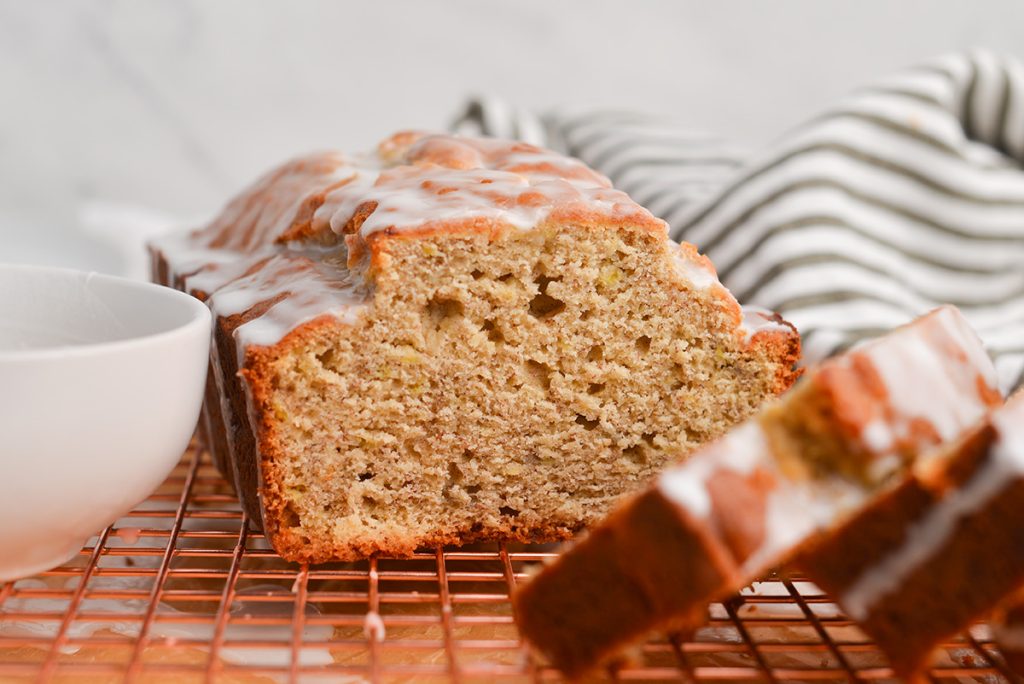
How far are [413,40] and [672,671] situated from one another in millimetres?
4006

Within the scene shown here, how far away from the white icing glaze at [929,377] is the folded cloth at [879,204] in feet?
4.08

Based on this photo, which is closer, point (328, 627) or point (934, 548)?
point (934, 548)

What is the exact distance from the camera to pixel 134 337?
2.29 metres

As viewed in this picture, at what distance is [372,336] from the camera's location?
2184 mm

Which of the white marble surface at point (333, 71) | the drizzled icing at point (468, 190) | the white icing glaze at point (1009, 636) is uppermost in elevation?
the drizzled icing at point (468, 190)

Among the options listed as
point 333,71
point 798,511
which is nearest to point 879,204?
point 798,511

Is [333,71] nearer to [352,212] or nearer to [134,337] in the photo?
[352,212]

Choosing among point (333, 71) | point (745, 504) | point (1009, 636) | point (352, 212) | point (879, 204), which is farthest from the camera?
point (333, 71)

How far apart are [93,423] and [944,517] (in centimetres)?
143

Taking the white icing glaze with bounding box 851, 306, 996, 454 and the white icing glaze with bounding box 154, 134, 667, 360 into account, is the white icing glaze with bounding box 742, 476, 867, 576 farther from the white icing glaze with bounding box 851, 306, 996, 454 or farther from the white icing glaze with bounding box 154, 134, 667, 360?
the white icing glaze with bounding box 154, 134, 667, 360

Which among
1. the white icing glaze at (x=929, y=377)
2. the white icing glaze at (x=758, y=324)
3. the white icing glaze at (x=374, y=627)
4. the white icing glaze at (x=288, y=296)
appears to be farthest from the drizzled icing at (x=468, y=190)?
the white icing glaze at (x=374, y=627)

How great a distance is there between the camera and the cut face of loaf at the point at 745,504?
160 centimetres

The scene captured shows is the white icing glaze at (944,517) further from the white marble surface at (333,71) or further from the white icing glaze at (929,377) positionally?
the white marble surface at (333,71)

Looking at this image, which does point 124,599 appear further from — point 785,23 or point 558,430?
point 785,23
